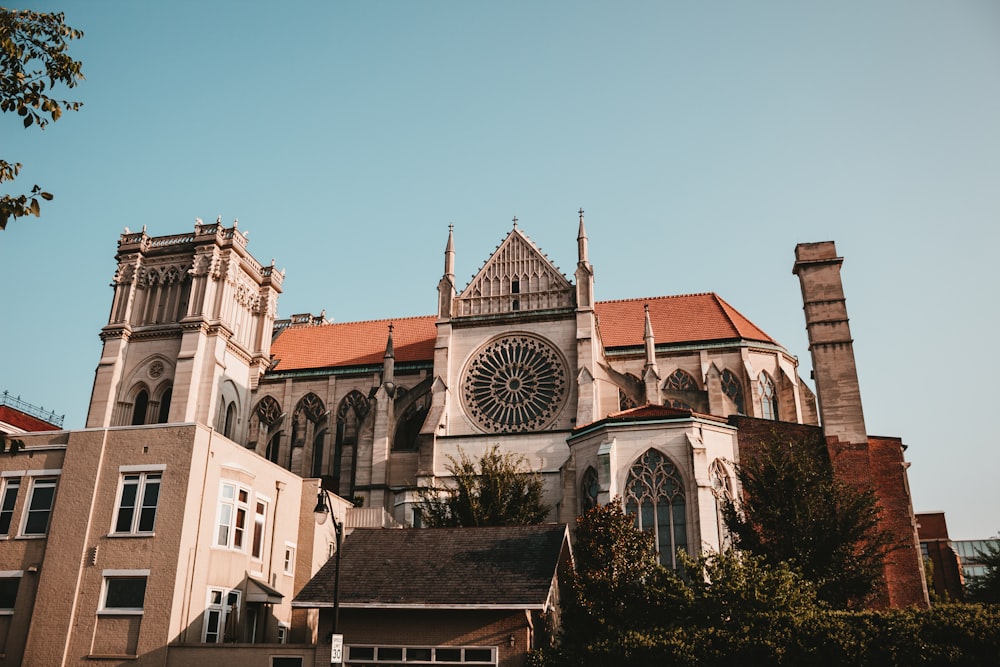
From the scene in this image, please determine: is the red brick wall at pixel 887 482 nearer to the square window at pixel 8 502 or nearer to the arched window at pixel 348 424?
the arched window at pixel 348 424

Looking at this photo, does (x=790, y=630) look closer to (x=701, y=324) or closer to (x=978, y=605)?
(x=978, y=605)

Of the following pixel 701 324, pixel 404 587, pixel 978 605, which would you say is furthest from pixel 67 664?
pixel 701 324

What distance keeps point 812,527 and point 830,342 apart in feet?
36.6

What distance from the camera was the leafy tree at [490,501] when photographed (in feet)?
100

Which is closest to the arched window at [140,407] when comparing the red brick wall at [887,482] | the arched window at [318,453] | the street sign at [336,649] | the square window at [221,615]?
the arched window at [318,453]

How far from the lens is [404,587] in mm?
20547

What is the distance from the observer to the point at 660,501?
31.1 meters

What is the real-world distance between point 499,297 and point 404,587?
888 inches

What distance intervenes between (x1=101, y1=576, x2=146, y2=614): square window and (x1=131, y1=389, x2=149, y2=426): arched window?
25.0 metres

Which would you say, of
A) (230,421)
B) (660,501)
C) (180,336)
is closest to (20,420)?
(180,336)

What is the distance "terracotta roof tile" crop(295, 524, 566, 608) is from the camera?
65.2ft

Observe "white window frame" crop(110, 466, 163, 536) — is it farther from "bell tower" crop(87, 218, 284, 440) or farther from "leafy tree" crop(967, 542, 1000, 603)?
"leafy tree" crop(967, 542, 1000, 603)

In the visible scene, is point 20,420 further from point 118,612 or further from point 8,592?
point 118,612

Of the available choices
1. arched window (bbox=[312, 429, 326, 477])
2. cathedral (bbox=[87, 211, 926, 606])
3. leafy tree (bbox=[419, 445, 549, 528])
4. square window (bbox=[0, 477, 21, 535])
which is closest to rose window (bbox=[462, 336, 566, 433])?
cathedral (bbox=[87, 211, 926, 606])
